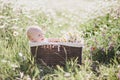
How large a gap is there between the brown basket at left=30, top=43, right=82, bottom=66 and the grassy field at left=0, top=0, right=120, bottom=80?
0.09 metres

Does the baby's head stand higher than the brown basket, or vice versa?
the baby's head

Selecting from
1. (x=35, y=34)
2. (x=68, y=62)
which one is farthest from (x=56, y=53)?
(x=35, y=34)

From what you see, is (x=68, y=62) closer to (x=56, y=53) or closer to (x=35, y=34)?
(x=56, y=53)

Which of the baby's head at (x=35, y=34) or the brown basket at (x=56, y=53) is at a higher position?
the baby's head at (x=35, y=34)

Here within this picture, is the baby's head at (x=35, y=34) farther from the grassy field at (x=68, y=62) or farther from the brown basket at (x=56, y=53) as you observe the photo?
the grassy field at (x=68, y=62)

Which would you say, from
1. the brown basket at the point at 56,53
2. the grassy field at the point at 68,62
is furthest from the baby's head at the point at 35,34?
the grassy field at the point at 68,62

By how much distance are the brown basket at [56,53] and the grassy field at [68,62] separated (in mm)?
90

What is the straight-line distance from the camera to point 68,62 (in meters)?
4.62

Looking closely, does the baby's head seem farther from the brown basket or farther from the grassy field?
the grassy field

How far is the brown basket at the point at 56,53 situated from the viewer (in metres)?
4.55

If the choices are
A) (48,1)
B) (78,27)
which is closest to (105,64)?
(78,27)

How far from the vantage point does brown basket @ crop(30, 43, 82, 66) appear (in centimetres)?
455

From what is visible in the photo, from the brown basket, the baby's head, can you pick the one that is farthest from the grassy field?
the baby's head

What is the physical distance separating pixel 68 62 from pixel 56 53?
0.19 m
